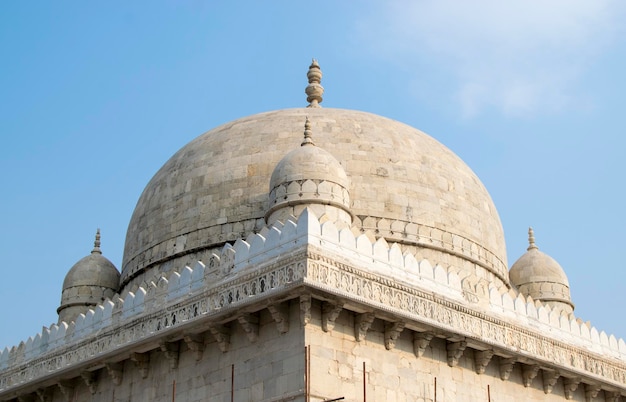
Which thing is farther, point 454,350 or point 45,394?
point 45,394

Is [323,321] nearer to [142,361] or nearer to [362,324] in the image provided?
[362,324]

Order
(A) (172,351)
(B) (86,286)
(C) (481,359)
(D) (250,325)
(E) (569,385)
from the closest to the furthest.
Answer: (D) (250,325), (A) (172,351), (C) (481,359), (E) (569,385), (B) (86,286)

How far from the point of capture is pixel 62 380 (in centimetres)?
1723

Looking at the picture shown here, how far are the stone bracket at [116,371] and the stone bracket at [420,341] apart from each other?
16.4ft

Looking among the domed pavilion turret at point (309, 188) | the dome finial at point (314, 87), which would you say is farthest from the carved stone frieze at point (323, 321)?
the dome finial at point (314, 87)

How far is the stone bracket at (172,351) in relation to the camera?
602 inches

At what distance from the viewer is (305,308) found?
1340 centimetres

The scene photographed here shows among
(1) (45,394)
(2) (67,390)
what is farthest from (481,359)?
(1) (45,394)

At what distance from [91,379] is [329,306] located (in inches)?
213

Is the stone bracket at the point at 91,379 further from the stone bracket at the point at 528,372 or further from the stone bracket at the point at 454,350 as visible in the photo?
the stone bracket at the point at 528,372

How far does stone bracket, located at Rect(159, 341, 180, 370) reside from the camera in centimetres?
1530

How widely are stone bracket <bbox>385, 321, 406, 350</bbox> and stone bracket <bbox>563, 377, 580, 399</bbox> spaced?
4240 mm

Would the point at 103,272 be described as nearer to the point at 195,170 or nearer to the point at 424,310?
the point at 195,170

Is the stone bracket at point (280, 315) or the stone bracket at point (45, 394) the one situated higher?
the stone bracket at point (45, 394)
